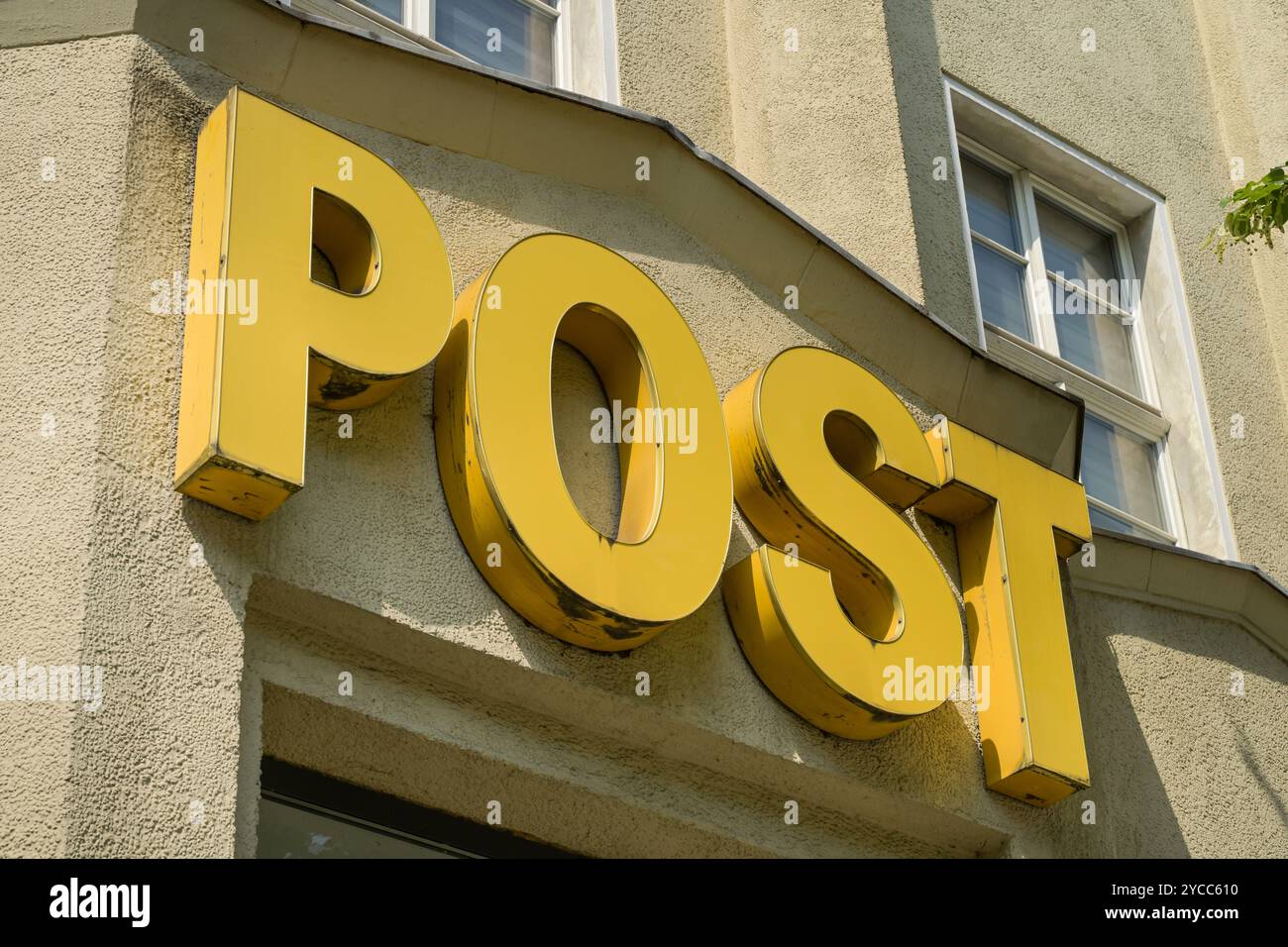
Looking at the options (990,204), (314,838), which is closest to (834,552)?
(314,838)

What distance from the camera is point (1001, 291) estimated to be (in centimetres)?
978

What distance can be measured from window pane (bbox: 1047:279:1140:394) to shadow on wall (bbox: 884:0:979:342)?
122 centimetres

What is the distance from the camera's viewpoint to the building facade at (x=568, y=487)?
4.37 meters

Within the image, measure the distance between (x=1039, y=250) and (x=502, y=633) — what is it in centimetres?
608

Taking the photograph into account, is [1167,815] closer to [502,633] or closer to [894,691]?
[894,691]

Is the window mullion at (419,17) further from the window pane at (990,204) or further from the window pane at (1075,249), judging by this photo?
the window pane at (1075,249)

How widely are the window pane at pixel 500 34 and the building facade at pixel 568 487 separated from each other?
22 mm

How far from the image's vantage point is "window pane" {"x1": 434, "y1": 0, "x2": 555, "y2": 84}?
8016mm

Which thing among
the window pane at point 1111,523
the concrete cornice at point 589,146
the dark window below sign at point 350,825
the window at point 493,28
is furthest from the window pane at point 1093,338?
the dark window below sign at point 350,825

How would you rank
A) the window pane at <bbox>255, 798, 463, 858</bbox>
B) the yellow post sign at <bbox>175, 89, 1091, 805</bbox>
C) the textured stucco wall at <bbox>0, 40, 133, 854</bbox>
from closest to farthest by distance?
1. the textured stucco wall at <bbox>0, 40, 133, 854</bbox>
2. the yellow post sign at <bbox>175, 89, 1091, 805</bbox>
3. the window pane at <bbox>255, 798, 463, 858</bbox>

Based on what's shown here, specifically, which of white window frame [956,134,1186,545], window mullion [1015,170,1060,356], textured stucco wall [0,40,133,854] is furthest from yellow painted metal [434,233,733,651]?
window mullion [1015,170,1060,356]

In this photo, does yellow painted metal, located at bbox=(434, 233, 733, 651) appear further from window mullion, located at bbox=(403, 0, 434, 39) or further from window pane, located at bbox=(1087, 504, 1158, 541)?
window pane, located at bbox=(1087, 504, 1158, 541)
